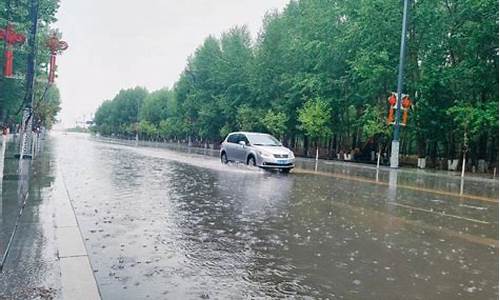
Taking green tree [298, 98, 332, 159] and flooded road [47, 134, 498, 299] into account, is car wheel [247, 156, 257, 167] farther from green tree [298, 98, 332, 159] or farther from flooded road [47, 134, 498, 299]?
green tree [298, 98, 332, 159]

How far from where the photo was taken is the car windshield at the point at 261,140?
22.3m

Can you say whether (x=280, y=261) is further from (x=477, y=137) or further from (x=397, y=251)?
(x=477, y=137)

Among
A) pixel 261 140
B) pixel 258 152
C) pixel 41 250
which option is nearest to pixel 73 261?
pixel 41 250

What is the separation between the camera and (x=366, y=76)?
110 feet

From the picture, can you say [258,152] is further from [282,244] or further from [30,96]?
[282,244]

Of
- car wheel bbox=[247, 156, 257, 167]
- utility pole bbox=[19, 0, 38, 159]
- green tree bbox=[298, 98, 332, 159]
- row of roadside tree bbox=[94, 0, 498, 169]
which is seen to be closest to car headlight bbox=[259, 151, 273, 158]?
car wheel bbox=[247, 156, 257, 167]

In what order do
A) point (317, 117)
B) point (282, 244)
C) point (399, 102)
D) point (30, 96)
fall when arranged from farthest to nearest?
point (317, 117) → point (399, 102) → point (30, 96) → point (282, 244)

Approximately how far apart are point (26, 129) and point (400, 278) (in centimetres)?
1738

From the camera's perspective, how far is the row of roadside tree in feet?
98.6

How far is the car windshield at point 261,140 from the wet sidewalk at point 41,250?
1296cm

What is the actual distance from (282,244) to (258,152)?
14.6 m

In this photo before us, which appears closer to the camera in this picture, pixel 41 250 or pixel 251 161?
pixel 41 250

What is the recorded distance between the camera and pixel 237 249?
21.1ft

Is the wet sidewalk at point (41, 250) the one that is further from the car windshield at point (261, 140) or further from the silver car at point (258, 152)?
the car windshield at point (261, 140)
